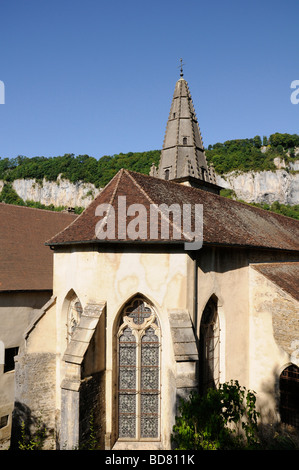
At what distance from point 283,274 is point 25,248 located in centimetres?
1152

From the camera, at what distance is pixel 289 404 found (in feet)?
36.2

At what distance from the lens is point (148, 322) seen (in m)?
9.31

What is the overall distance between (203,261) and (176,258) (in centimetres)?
112

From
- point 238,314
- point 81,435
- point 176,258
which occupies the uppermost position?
point 176,258

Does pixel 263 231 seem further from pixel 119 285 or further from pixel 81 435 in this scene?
pixel 81 435

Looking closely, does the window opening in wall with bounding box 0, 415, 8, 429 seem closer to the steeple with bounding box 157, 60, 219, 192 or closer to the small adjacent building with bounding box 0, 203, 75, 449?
the small adjacent building with bounding box 0, 203, 75, 449

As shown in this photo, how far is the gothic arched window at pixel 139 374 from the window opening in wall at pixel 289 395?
470cm

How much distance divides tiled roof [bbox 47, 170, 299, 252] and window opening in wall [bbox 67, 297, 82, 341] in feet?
6.77

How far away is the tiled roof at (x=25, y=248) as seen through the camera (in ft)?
46.0

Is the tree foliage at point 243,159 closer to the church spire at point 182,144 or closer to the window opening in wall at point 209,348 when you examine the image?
the church spire at point 182,144

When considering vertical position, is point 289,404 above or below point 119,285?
below

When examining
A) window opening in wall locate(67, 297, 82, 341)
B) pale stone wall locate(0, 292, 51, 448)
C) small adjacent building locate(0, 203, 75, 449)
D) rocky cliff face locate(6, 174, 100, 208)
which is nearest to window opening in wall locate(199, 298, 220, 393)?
window opening in wall locate(67, 297, 82, 341)

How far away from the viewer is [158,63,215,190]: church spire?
Result: 1958 centimetres
